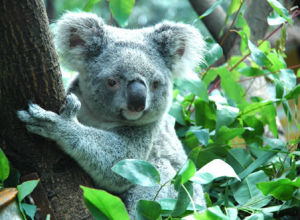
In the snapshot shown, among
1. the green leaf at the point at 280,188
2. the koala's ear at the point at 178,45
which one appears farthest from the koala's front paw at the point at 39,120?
the green leaf at the point at 280,188

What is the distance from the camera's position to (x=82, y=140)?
222 centimetres

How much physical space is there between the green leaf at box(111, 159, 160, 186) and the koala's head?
60 cm

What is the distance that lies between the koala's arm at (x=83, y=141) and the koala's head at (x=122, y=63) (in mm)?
218

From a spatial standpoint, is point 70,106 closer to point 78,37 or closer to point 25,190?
point 25,190

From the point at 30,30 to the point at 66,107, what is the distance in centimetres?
48

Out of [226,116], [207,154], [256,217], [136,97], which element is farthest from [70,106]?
[226,116]

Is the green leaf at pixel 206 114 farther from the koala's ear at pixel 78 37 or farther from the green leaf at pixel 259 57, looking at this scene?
the koala's ear at pixel 78 37

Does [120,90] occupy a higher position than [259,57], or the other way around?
[120,90]

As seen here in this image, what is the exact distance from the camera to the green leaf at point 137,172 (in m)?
1.76

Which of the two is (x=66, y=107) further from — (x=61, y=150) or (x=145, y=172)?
(x=145, y=172)

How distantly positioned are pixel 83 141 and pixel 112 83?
456 mm

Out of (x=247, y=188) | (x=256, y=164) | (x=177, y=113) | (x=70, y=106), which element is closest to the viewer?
(x=70, y=106)

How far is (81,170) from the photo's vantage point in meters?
2.22

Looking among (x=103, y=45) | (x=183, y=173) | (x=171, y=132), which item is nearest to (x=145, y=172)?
(x=183, y=173)
